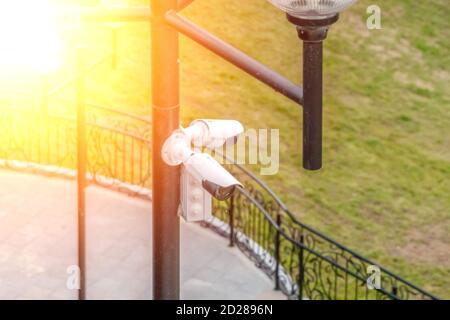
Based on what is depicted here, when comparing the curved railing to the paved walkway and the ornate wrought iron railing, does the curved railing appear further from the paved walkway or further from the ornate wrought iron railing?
the paved walkway

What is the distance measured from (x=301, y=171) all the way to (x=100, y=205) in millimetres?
5073

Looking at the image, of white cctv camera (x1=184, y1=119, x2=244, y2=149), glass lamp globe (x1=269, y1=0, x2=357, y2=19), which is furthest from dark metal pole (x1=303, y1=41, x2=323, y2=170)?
white cctv camera (x1=184, y1=119, x2=244, y2=149)

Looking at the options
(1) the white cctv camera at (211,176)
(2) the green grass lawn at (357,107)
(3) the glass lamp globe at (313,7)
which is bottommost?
(1) the white cctv camera at (211,176)

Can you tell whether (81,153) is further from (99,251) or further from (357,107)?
(357,107)

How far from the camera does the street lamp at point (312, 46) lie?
19.2 feet

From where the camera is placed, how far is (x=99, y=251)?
1664 cm

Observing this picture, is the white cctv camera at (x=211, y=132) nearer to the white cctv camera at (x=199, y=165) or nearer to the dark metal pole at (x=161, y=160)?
the white cctv camera at (x=199, y=165)

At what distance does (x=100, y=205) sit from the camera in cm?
1786

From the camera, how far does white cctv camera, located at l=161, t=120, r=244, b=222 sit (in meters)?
7.00

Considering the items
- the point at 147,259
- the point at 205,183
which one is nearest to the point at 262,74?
the point at 205,183

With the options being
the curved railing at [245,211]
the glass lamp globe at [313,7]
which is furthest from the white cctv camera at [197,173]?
the curved railing at [245,211]

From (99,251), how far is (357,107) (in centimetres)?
935

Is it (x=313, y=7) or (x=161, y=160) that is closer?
(x=313, y=7)

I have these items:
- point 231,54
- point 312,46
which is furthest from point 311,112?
point 231,54
